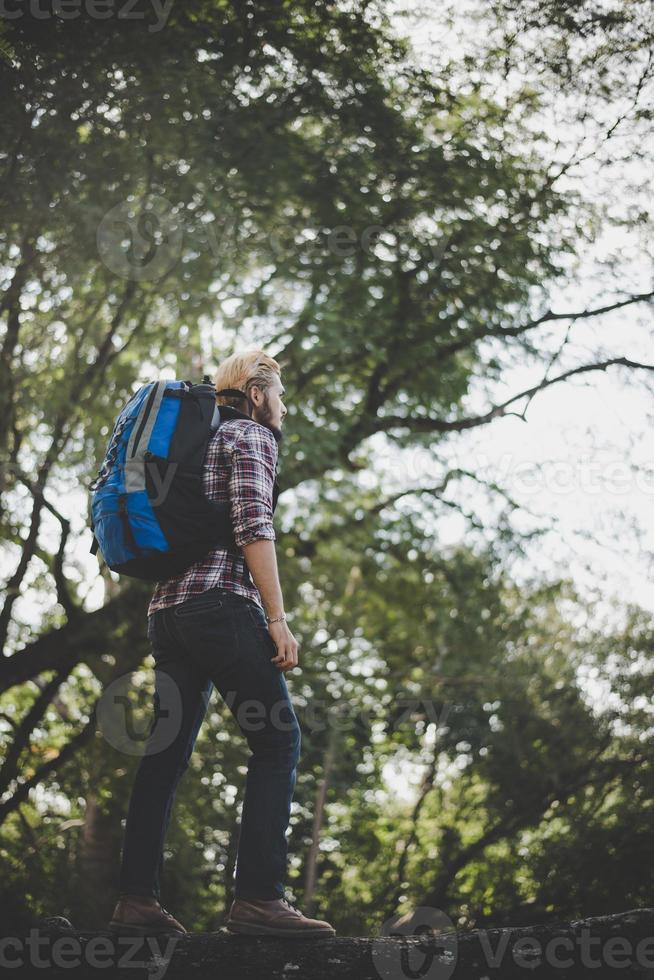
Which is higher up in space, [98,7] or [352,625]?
[98,7]

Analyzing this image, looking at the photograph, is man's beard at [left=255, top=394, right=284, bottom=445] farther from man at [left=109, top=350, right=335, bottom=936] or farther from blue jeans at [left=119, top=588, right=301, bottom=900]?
blue jeans at [left=119, top=588, right=301, bottom=900]

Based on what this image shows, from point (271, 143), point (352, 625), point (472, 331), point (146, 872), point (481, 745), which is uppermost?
point (271, 143)

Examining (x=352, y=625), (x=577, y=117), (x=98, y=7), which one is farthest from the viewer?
(x=352, y=625)

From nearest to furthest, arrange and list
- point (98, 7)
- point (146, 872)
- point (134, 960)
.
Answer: point (134, 960) < point (146, 872) < point (98, 7)

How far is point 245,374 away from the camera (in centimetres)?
306

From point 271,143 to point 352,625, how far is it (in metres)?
4.58

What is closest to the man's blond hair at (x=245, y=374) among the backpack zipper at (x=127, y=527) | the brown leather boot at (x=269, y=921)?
the backpack zipper at (x=127, y=527)

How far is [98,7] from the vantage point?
5727 mm

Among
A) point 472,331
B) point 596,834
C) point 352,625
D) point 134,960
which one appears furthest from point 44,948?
point 596,834

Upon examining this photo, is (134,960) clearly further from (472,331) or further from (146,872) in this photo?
(472,331)

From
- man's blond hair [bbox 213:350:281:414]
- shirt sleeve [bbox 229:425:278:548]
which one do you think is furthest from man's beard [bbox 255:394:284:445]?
shirt sleeve [bbox 229:425:278:548]

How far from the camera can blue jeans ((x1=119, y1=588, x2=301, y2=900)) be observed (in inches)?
104

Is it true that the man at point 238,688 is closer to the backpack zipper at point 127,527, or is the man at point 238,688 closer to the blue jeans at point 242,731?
the blue jeans at point 242,731

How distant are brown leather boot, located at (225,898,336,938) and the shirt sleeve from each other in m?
1.05
